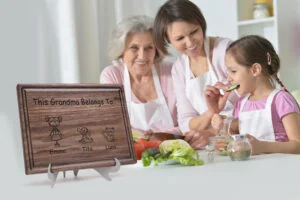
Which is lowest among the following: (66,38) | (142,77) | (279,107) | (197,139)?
(197,139)

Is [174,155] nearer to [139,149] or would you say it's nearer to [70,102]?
[139,149]

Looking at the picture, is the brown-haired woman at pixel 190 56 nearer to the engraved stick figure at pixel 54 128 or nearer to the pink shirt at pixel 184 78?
the pink shirt at pixel 184 78

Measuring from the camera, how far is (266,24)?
11.1 feet

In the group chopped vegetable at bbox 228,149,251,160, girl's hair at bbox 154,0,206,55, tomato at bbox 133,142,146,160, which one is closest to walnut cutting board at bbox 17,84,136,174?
tomato at bbox 133,142,146,160

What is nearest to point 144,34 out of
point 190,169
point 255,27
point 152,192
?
point 255,27

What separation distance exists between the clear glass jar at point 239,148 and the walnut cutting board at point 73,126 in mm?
318

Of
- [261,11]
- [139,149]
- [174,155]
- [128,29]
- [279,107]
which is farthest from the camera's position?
[261,11]

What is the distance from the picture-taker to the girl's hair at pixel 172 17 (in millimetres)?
2637

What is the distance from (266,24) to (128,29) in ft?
3.30

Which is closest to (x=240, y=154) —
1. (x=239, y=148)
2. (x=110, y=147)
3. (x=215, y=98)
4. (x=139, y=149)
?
(x=239, y=148)

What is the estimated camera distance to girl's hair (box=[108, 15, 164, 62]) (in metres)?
2.82

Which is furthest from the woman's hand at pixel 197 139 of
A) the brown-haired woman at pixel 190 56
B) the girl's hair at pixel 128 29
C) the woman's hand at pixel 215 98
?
the girl's hair at pixel 128 29

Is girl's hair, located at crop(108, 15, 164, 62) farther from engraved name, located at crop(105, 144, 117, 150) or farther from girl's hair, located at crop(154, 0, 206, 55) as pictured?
engraved name, located at crop(105, 144, 117, 150)

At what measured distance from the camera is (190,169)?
139 centimetres
